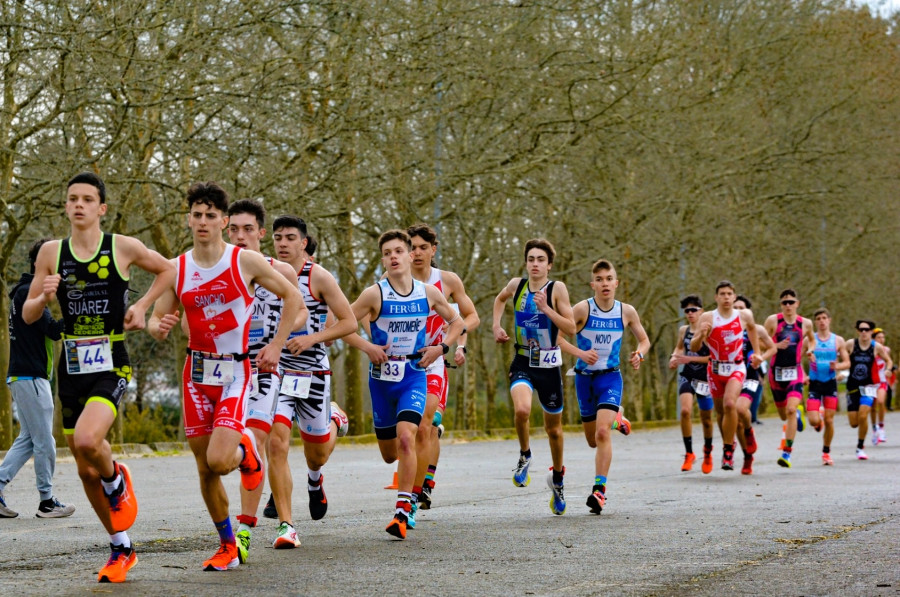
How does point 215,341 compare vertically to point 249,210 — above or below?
below

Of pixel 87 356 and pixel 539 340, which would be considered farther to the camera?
pixel 539 340

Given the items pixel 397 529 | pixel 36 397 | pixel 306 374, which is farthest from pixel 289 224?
pixel 36 397

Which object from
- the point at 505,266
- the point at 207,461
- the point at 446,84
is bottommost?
the point at 207,461

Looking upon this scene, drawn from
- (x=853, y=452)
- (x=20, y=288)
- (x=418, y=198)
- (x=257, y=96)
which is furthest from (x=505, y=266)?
(x=20, y=288)

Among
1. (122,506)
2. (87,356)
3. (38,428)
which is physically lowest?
(122,506)

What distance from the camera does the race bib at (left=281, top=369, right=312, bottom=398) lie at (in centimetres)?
932

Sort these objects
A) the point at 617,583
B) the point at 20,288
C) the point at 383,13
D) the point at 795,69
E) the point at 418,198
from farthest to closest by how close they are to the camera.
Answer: the point at 795,69 < the point at 418,198 < the point at 383,13 < the point at 20,288 < the point at 617,583

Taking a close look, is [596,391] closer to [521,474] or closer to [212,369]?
[521,474]

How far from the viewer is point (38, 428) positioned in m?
11.3

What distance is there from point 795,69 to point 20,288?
31416 mm

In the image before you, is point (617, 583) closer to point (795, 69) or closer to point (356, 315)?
point (356, 315)

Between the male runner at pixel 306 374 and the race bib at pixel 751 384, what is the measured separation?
8234 mm

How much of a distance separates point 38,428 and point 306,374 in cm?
299

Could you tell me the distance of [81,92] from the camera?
59.7 feet
